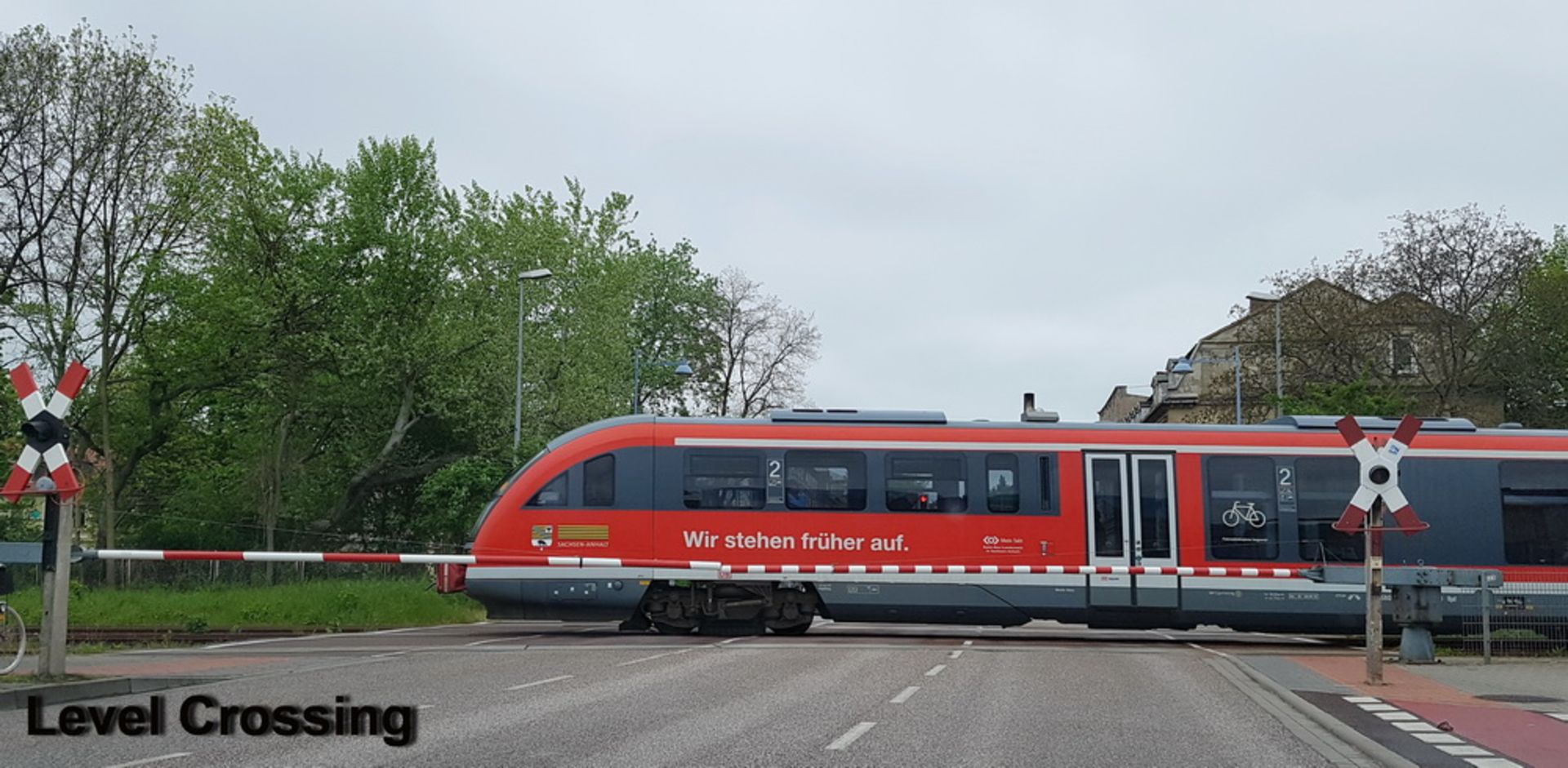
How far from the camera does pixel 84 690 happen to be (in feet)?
43.2

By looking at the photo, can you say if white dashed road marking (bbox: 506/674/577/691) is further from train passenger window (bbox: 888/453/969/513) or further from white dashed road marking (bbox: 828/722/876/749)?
train passenger window (bbox: 888/453/969/513)

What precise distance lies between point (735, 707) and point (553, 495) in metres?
11.3

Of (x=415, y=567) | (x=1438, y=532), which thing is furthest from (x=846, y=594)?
(x=415, y=567)

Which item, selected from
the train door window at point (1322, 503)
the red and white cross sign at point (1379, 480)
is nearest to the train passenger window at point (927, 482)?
the train door window at point (1322, 503)

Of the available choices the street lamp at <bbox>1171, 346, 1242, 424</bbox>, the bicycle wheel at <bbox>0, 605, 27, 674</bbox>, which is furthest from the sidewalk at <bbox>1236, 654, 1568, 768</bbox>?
the street lamp at <bbox>1171, 346, 1242, 424</bbox>

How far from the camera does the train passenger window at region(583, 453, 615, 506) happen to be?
23.8 metres

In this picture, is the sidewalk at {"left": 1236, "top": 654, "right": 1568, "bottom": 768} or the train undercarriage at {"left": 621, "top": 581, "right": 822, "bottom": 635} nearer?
the sidewalk at {"left": 1236, "top": 654, "right": 1568, "bottom": 768}

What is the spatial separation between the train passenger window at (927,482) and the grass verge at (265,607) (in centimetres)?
1103

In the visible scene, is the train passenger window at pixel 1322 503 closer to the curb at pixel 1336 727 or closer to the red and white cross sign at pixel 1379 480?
the red and white cross sign at pixel 1379 480

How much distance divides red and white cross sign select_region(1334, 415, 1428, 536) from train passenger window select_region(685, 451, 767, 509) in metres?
9.44

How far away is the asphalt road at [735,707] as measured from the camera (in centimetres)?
1012

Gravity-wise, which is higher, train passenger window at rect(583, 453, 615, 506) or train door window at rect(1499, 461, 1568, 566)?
train passenger window at rect(583, 453, 615, 506)

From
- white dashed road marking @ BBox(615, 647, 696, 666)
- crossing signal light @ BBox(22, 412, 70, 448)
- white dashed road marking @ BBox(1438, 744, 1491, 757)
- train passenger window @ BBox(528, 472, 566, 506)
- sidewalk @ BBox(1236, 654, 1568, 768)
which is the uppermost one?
crossing signal light @ BBox(22, 412, 70, 448)

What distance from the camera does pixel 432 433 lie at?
51500 mm
